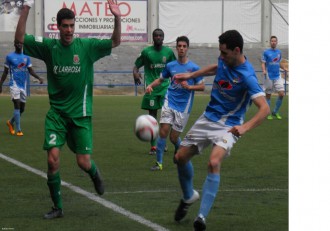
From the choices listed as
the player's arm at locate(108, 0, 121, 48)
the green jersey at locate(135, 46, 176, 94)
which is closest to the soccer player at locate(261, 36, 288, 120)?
the green jersey at locate(135, 46, 176, 94)

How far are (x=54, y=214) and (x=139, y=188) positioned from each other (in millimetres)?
2248

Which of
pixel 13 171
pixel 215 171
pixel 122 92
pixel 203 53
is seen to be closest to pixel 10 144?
pixel 13 171

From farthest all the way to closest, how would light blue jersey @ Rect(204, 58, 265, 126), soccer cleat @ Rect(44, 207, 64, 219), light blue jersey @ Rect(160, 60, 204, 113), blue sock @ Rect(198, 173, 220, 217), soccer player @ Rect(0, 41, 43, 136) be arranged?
soccer player @ Rect(0, 41, 43, 136), light blue jersey @ Rect(160, 60, 204, 113), soccer cleat @ Rect(44, 207, 64, 219), light blue jersey @ Rect(204, 58, 265, 126), blue sock @ Rect(198, 173, 220, 217)

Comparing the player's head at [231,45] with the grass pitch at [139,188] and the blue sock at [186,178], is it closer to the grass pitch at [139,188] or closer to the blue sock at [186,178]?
the blue sock at [186,178]

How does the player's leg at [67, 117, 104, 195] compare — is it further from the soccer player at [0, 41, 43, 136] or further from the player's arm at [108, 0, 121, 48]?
the soccer player at [0, 41, 43, 136]

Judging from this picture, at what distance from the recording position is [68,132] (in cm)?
934

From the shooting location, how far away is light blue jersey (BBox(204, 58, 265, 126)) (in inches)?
328

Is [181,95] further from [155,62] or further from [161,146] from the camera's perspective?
[155,62]

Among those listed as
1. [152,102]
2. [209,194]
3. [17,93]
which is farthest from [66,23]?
[17,93]

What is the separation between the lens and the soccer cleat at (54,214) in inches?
349

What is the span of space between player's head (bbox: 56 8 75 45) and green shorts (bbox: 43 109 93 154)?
0.80m
